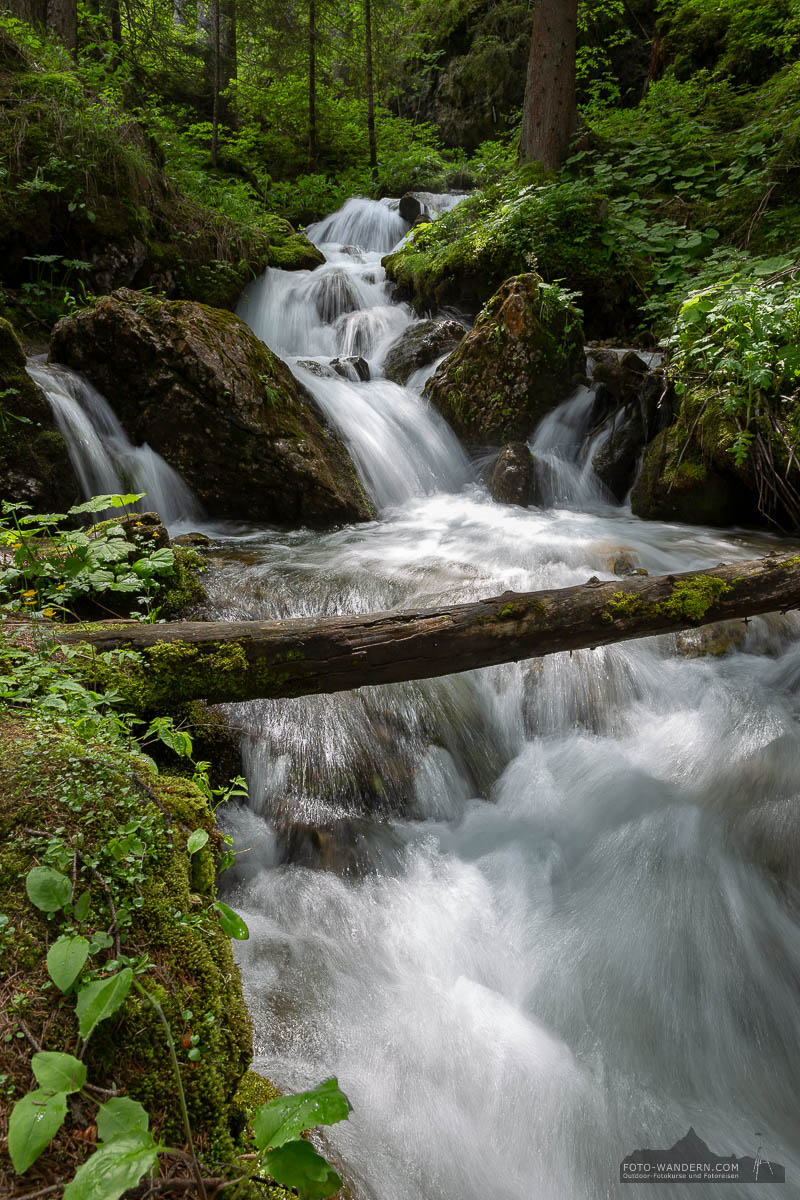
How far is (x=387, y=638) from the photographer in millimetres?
2689

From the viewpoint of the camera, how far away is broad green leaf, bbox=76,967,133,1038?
1.10m

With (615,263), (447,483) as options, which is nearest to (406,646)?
(447,483)

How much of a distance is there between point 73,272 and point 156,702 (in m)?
7.19

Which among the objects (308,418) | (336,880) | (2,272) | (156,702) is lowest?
(336,880)

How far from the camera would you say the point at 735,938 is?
8.94 feet

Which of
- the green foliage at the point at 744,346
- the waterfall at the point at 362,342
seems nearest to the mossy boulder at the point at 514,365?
the waterfall at the point at 362,342

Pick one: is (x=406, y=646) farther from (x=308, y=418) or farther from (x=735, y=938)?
(x=308, y=418)

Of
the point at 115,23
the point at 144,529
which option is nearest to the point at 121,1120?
the point at 144,529

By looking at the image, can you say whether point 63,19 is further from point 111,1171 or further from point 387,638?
point 111,1171

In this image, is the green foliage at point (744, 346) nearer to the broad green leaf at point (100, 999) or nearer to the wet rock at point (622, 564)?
the wet rock at point (622, 564)

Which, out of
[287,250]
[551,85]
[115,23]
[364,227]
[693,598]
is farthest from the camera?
[364,227]

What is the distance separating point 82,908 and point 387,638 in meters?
1.60

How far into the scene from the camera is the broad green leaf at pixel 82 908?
1275 mm

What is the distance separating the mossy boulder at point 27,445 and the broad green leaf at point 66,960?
15.0ft
